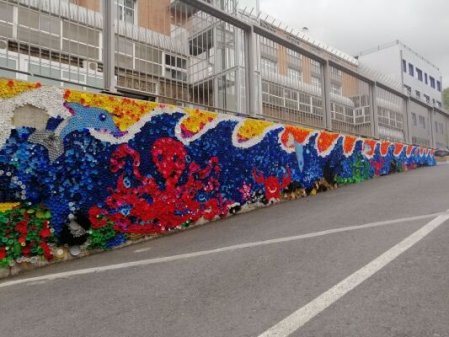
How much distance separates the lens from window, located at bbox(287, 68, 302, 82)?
27.8ft

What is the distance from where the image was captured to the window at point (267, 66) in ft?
26.5

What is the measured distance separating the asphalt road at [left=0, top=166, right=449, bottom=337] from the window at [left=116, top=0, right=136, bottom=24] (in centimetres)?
323

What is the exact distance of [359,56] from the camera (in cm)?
4900

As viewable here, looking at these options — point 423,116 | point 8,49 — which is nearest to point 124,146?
point 8,49

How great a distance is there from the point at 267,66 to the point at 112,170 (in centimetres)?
437

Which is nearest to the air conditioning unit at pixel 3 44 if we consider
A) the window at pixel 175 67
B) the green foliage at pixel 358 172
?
the window at pixel 175 67

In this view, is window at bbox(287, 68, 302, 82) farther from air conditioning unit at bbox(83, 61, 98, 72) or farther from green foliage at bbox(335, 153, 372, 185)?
air conditioning unit at bbox(83, 61, 98, 72)

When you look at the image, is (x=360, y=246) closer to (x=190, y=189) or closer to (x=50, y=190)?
(x=190, y=189)

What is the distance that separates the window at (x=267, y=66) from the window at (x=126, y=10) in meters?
3.09

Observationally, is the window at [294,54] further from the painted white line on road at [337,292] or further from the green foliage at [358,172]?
the painted white line on road at [337,292]

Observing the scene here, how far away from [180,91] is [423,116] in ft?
44.2

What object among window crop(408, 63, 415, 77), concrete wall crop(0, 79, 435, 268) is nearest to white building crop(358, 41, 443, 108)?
window crop(408, 63, 415, 77)

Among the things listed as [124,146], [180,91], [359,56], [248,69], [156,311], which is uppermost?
[359,56]

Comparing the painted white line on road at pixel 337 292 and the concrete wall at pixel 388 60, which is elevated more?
the concrete wall at pixel 388 60
